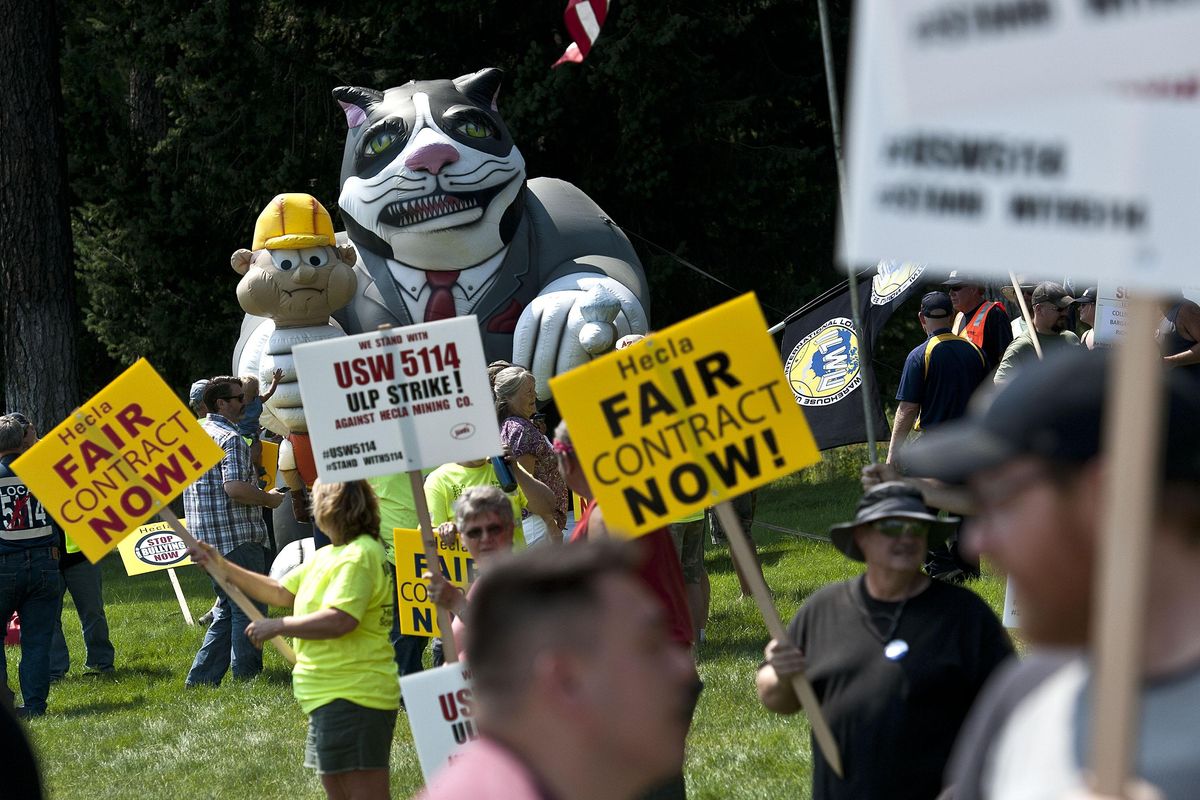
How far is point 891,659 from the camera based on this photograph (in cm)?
387

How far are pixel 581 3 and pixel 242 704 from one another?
557 centimetres

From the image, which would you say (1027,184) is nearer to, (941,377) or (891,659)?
(891,659)

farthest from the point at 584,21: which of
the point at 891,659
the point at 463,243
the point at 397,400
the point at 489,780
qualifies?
the point at 489,780

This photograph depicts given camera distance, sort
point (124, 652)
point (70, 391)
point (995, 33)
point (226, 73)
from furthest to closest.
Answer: point (226, 73), point (70, 391), point (124, 652), point (995, 33)

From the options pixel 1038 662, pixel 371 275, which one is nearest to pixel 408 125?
pixel 371 275

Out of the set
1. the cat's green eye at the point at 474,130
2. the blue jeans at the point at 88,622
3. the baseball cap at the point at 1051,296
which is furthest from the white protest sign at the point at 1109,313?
the blue jeans at the point at 88,622

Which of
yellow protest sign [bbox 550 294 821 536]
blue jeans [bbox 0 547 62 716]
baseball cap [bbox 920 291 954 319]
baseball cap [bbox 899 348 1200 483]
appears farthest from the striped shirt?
baseball cap [bbox 899 348 1200 483]

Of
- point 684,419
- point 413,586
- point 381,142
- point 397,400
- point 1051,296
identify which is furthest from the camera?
point 381,142

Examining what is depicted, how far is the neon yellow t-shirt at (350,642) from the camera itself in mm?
5152

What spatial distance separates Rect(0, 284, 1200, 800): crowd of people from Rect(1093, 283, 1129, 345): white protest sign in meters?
0.53

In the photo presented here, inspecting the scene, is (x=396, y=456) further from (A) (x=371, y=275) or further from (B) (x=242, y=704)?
(A) (x=371, y=275)

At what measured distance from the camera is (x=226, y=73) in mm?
19297

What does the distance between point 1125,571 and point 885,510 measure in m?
2.49

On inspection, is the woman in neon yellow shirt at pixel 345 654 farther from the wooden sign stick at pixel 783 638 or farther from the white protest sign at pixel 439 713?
the wooden sign stick at pixel 783 638
